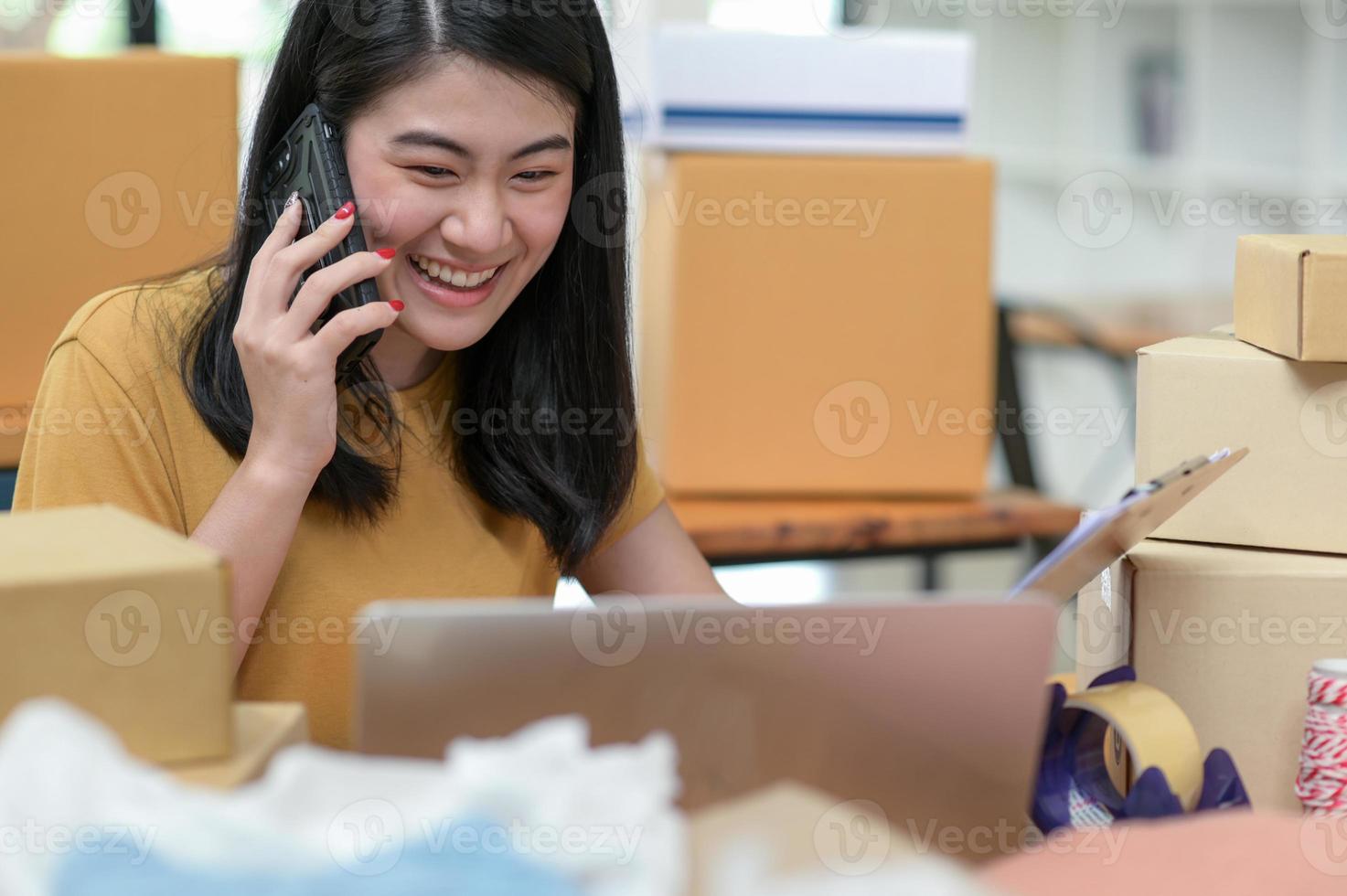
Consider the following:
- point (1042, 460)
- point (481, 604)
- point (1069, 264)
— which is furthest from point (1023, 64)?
point (481, 604)

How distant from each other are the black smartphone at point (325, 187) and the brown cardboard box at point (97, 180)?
426 mm

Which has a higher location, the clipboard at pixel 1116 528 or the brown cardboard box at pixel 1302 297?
the brown cardboard box at pixel 1302 297

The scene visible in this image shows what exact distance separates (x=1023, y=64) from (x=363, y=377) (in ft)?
14.3

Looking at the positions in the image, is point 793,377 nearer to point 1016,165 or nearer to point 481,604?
point 481,604

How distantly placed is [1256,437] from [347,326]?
693mm

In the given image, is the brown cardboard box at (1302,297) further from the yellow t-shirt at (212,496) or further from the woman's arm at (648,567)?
the yellow t-shirt at (212,496)

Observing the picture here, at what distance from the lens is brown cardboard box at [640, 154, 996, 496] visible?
6.77ft

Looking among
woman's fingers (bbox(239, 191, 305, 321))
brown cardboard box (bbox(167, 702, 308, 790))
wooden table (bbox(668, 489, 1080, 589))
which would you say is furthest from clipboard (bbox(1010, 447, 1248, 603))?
wooden table (bbox(668, 489, 1080, 589))

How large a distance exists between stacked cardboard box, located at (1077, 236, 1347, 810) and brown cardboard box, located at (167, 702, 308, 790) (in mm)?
617

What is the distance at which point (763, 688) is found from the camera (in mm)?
690

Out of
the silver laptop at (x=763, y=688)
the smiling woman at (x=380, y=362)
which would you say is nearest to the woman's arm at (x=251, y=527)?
the smiling woman at (x=380, y=362)

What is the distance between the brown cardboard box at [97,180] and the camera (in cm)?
157

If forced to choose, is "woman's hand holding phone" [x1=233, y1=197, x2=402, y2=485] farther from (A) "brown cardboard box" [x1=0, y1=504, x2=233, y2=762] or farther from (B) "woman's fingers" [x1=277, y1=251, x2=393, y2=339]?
(A) "brown cardboard box" [x1=0, y1=504, x2=233, y2=762]

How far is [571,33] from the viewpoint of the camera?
3.94 feet
